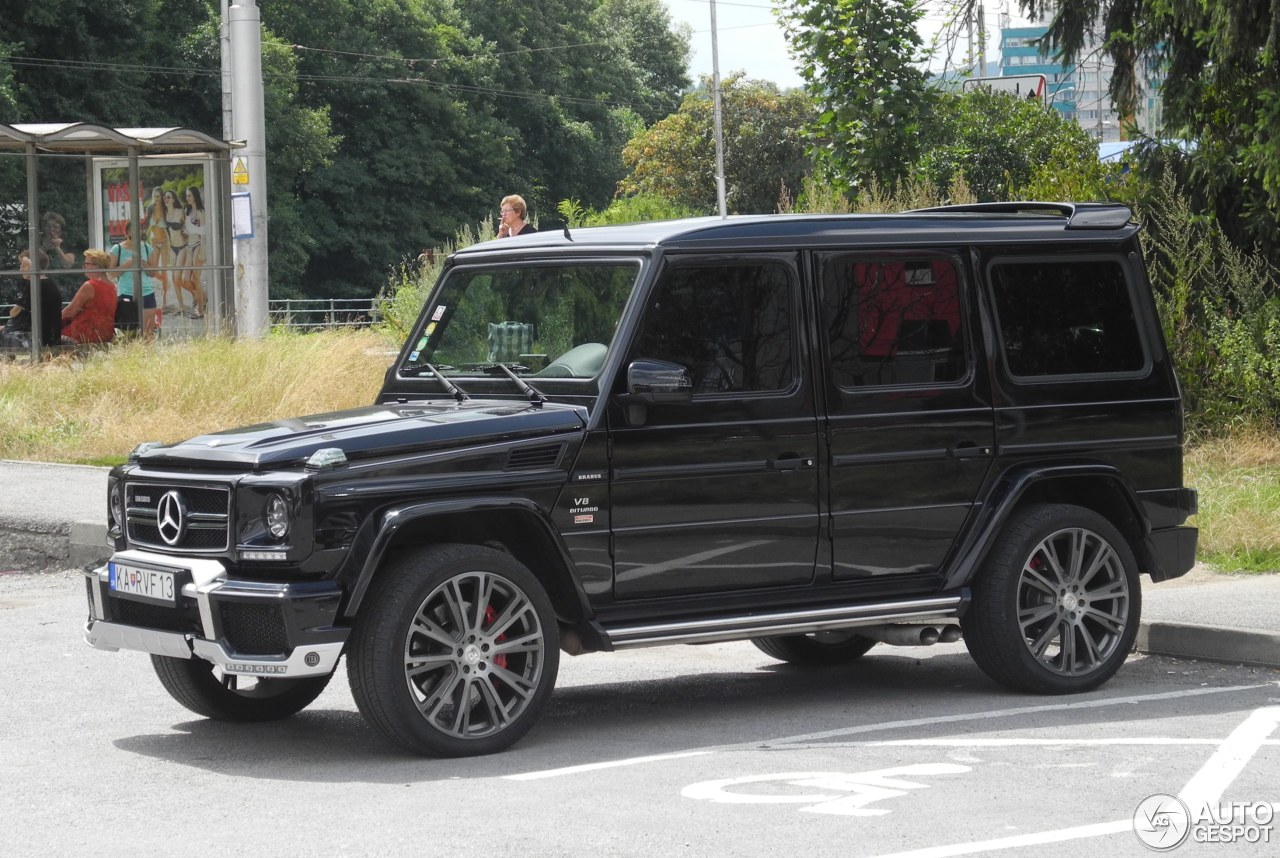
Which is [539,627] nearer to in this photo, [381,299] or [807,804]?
[807,804]

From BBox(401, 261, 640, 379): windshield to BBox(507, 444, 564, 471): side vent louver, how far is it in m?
0.42

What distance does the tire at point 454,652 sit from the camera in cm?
646

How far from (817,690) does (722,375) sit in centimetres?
173

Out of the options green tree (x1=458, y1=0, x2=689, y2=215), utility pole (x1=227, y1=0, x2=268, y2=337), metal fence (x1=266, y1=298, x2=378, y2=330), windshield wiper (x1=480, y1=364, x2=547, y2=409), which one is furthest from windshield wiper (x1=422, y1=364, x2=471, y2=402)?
green tree (x1=458, y1=0, x2=689, y2=215)

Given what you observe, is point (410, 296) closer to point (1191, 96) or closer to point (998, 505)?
point (1191, 96)

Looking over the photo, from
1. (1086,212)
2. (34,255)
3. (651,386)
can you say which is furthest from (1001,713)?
(34,255)

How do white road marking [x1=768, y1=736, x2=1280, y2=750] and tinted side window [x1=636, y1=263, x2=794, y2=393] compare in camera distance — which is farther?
tinted side window [x1=636, y1=263, x2=794, y2=393]

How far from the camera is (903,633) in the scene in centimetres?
799

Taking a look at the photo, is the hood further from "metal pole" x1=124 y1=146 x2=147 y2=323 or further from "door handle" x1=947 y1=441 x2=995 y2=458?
"metal pole" x1=124 y1=146 x2=147 y2=323

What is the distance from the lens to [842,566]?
752 centimetres

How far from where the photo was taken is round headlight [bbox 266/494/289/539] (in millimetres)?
6379

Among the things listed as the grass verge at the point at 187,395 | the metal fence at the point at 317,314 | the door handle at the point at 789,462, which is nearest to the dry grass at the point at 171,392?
the grass verge at the point at 187,395

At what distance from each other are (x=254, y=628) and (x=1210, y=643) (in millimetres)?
4692

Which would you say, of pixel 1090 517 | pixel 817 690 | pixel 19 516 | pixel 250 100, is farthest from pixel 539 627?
pixel 250 100
